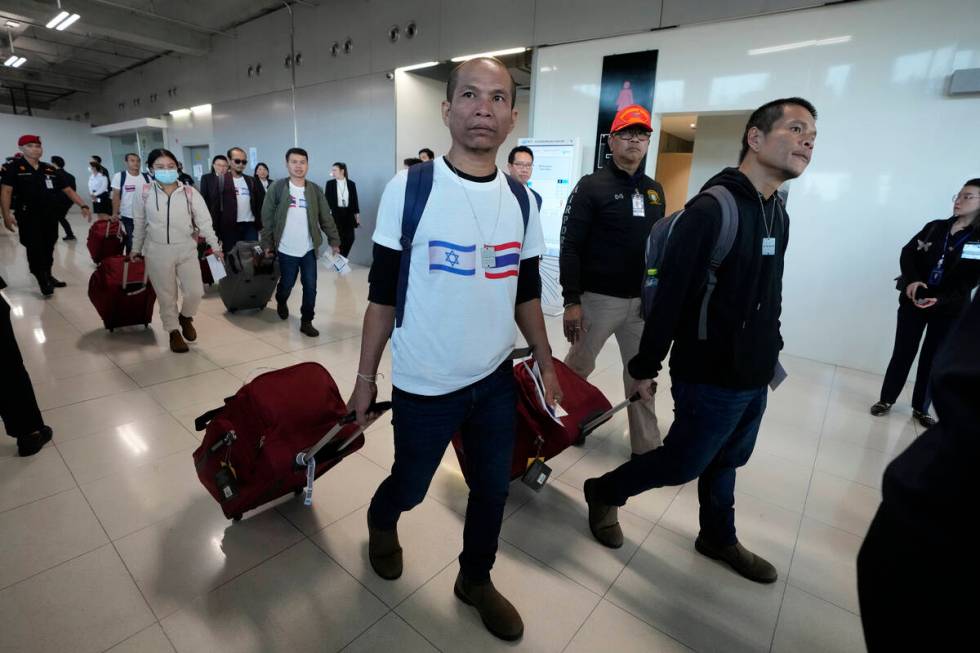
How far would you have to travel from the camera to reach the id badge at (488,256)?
1367 mm

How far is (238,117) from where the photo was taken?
36.2 feet

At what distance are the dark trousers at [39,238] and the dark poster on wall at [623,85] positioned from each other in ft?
21.0

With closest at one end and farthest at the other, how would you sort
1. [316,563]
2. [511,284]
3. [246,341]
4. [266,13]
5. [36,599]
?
[511,284] < [36,599] < [316,563] < [246,341] < [266,13]

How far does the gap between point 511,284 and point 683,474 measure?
95cm

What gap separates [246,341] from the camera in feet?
14.9

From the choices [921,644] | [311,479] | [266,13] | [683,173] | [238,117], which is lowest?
[311,479]

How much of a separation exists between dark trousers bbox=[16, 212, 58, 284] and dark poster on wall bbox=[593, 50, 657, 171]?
21.0 ft

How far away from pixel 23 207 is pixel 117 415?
4307 millimetres

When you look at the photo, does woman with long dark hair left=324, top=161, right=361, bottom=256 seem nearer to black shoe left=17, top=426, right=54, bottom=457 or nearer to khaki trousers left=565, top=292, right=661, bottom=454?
black shoe left=17, top=426, right=54, bottom=457

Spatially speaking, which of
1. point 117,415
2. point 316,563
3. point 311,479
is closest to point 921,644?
point 311,479

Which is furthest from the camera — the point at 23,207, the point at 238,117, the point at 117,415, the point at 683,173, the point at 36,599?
the point at 238,117

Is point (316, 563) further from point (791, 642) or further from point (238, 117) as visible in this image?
point (238, 117)

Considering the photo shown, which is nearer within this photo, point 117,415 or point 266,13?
point 117,415

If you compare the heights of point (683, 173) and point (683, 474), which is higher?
point (683, 173)
